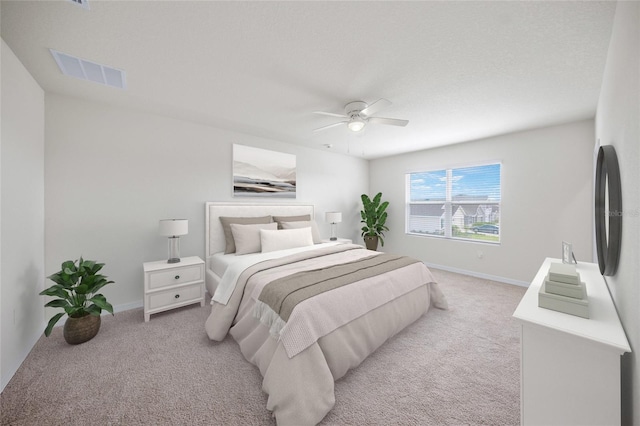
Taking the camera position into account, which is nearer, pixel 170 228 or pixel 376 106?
pixel 376 106

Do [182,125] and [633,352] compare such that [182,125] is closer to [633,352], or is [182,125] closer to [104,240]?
[104,240]

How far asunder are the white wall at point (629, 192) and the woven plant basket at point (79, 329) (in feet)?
12.1

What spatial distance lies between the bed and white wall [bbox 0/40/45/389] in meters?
1.38

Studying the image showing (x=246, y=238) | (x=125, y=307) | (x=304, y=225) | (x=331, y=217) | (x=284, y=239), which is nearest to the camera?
(x=125, y=307)

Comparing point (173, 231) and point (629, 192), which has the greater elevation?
point (629, 192)

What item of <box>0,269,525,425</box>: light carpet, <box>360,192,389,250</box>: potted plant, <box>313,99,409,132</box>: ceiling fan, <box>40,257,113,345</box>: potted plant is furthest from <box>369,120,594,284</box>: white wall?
<box>40,257,113,345</box>: potted plant

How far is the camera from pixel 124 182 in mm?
2910

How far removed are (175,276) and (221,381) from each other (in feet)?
4.89

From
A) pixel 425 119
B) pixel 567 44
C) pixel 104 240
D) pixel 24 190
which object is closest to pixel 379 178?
pixel 425 119

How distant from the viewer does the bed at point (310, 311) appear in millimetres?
1482

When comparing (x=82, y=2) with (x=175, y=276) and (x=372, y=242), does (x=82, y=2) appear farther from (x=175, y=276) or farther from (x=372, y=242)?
(x=372, y=242)

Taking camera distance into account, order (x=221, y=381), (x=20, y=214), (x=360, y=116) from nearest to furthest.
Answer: (x=221, y=381), (x=20, y=214), (x=360, y=116)

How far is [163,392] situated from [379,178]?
17.3 feet

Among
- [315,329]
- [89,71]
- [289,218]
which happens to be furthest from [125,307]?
[315,329]
